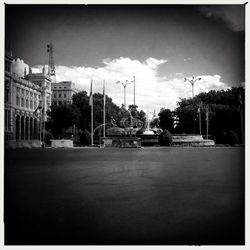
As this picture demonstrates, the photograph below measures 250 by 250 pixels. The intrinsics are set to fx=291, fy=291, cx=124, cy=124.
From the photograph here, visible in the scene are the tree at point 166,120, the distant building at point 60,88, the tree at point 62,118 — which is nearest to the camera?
the distant building at point 60,88

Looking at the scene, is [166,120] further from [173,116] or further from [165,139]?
[165,139]

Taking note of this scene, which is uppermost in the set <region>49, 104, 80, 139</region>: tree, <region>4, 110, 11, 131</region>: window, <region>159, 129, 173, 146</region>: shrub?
<region>49, 104, 80, 139</region>: tree

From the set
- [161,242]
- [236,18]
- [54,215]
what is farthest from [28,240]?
[236,18]

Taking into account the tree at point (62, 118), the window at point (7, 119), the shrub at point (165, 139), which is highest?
the tree at point (62, 118)

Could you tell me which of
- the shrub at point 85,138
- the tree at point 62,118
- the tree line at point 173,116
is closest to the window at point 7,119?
the tree at point 62,118

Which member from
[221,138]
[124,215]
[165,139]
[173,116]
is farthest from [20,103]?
Answer: [173,116]

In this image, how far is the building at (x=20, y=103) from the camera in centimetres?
548

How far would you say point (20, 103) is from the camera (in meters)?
6.75

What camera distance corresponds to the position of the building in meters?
5.48

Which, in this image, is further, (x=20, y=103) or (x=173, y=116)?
(x=173, y=116)

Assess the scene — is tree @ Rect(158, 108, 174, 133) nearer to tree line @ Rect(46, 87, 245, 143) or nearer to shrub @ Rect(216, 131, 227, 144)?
tree line @ Rect(46, 87, 245, 143)

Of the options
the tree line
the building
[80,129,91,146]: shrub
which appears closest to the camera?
the building

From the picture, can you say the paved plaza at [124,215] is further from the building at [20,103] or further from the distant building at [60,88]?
the distant building at [60,88]

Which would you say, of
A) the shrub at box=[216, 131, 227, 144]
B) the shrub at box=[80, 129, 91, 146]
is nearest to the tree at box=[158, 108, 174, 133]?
the shrub at box=[216, 131, 227, 144]
